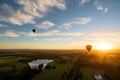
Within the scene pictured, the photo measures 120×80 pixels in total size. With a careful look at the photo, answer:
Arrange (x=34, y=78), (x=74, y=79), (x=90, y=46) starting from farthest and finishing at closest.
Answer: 1. (x=90, y=46)
2. (x=34, y=78)
3. (x=74, y=79)

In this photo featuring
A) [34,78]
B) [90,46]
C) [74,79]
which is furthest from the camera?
[90,46]

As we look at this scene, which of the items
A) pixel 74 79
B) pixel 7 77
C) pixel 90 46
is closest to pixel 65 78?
pixel 74 79

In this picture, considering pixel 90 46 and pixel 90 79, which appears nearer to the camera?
pixel 90 79

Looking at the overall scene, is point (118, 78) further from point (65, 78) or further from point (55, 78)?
point (55, 78)

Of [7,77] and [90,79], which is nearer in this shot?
[90,79]

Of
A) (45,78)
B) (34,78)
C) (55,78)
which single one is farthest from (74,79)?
(34,78)

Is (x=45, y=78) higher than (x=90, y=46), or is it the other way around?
(x=90, y=46)

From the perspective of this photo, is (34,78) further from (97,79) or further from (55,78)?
(97,79)

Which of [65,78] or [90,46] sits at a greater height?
[90,46]
